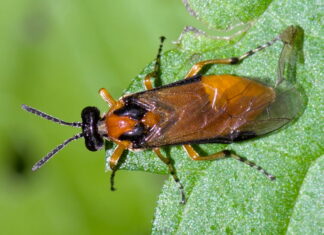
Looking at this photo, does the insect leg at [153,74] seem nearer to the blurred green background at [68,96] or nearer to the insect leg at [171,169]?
the insect leg at [171,169]

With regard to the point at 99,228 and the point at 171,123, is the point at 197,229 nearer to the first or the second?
the point at 171,123

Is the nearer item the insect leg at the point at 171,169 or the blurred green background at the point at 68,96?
the insect leg at the point at 171,169

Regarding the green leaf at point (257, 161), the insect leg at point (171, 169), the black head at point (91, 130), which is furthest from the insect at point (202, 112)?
the black head at point (91, 130)

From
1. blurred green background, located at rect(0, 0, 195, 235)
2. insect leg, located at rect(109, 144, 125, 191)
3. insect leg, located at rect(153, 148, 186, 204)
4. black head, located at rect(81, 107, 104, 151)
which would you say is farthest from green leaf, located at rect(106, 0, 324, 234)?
blurred green background, located at rect(0, 0, 195, 235)

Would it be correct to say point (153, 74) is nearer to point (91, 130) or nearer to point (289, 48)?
point (91, 130)

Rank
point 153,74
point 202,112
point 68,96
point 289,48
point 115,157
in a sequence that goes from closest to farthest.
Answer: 1. point 289,48
2. point 202,112
3. point 153,74
4. point 115,157
5. point 68,96

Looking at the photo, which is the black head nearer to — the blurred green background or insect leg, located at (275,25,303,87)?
the blurred green background

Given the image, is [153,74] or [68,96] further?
[68,96]

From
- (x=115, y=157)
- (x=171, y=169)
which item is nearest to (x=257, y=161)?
(x=171, y=169)
